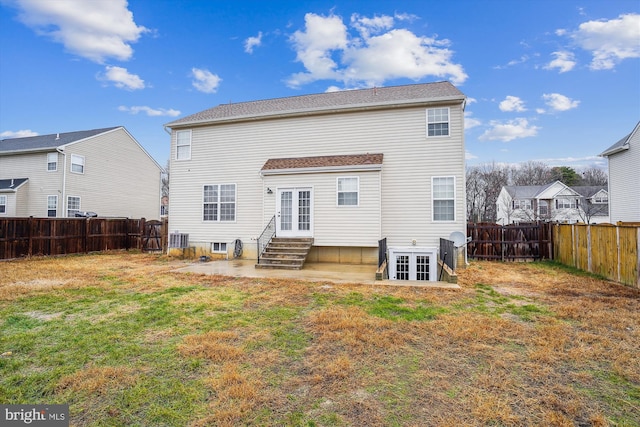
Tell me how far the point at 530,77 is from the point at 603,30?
4.18m

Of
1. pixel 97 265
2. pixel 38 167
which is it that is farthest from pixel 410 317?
pixel 38 167

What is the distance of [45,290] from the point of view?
7074 millimetres

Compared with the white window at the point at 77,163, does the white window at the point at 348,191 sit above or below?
below

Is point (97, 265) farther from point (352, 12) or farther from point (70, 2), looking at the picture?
point (352, 12)

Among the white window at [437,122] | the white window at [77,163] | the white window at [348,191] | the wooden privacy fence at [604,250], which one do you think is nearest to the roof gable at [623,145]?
the wooden privacy fence at [604,250]

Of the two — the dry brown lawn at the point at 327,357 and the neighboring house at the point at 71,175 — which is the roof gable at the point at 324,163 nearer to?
the dry brown lawn at the point at 327,357

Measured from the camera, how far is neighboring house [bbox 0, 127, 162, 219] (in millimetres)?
18828

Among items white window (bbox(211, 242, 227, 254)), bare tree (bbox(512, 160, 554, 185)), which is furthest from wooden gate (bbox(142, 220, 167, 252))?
bare tree (bbox(512, 160, 554, 185))

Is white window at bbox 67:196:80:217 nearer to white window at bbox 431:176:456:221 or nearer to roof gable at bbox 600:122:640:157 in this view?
white window at bbox 431:176:456:221

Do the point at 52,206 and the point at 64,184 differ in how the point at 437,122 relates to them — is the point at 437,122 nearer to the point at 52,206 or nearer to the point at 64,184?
the point at 64,184

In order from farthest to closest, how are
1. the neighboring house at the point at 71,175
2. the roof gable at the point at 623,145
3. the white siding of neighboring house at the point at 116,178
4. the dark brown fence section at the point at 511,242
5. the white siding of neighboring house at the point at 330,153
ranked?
the white siding of neighboring house at the point at 116,178
the neighboring house at the point at 71,175
the roof gable at the point at 623,145
the dark brown fence section at the point at 511,242
the white siding of neighboring house at the point at 330,153

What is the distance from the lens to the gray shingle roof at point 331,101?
11367 mm

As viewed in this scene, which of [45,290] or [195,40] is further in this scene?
[195,40]

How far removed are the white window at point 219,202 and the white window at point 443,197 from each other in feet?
26.9
